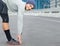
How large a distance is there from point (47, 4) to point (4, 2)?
238 feet

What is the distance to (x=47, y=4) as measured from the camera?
8081 cm

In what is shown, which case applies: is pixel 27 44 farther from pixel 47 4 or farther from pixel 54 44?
pixel 47 4

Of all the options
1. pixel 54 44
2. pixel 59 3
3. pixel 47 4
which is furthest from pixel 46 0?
pixel 54 44

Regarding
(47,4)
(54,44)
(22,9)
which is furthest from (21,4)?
(47,4)

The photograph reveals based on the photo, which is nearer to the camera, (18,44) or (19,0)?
(19,0)

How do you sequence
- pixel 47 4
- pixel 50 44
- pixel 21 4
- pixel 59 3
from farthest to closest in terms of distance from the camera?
pixel 47 4, pixel 59 3, pixel 50 44, pixel 21 4

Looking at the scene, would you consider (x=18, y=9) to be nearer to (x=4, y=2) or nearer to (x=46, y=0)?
(x=4, y=2)

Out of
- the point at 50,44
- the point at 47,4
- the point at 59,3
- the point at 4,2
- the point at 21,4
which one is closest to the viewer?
the point at 21,4

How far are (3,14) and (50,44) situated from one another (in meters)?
1.68

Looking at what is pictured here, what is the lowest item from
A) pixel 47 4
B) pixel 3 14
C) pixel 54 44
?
pixel 47 4

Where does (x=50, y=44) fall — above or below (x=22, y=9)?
below

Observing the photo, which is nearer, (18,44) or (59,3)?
(18,44)

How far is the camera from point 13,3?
317 inches

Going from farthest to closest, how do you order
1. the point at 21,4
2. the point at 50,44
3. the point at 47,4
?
1. the point at 47,4
2. the point at 50,44
3. the point at 21,4
